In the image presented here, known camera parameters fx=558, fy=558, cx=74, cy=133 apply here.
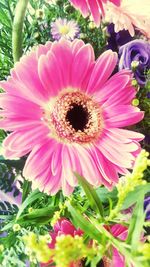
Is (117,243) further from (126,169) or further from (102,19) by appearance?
(102,19)

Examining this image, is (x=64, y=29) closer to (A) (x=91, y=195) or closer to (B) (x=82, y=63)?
(B) (x=82, y=63)

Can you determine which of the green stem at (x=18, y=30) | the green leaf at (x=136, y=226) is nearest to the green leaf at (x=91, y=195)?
the green leaf at (x=136, y=226)

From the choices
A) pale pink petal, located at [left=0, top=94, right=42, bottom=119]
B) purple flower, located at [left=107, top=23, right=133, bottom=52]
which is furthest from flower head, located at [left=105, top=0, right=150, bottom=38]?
pale pink petal, located at [left=0, top=94, right=42, bottom=119]

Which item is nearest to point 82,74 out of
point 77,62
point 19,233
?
point 77,62

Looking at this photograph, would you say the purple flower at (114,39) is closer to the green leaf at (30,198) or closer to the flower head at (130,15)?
the flower head at (130,15)

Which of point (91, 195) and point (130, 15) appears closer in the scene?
point (91, 195)

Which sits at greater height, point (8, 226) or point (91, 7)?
point (91, 7)

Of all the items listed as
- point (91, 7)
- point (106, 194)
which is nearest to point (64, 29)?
point (91, 7)

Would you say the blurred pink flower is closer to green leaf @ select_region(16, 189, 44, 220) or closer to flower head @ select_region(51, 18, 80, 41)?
green leaf @ select_region(16, 189, 44, 220)
